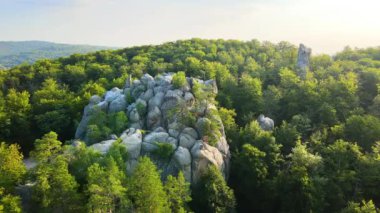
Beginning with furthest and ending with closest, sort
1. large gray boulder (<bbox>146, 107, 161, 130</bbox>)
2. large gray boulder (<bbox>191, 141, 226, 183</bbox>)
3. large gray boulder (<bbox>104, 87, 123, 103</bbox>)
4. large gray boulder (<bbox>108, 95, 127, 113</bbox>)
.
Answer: large gray boulder (<bbox>104, 87, 123, 103</bbox>) → large gray boulder (<bbox>108, 95, 127, 113</bbox>) → large gray boulder (<bbox>146, 107, 161, 130</bbox>) → large gray boulder (<bbox>191, 141, 226, 183</bbox>)

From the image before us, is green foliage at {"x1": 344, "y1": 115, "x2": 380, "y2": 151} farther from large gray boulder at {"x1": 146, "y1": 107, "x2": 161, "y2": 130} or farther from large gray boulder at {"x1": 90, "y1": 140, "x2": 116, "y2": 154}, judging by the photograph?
large gray boulder at {"x1": 90, "y1": 140, "x2": 116, "y2": 154}

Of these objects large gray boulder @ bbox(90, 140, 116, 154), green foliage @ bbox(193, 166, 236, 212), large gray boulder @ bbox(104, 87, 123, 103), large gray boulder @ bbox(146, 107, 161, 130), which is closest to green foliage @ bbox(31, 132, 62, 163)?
large gray boulder @ bbox(90, 140, 116, 154)

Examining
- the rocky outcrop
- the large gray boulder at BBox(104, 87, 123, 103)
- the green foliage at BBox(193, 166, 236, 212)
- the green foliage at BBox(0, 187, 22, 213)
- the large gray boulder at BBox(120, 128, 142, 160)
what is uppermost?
the large gray boulder at BBox(104, 87, 123, 103)

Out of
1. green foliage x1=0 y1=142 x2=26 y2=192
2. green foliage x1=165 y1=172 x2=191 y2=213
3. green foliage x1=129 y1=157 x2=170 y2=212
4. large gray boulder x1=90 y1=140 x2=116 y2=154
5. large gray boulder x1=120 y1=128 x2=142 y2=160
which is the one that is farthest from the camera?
large gray boulder x1=120 y1=128 x2=142 y2=160

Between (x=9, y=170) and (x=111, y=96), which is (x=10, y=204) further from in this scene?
(x=111, y=96)

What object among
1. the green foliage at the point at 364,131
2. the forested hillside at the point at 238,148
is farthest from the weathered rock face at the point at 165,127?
the green foliage at the point at 364,131

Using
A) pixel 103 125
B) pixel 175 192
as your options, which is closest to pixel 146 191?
pixel 175 192
